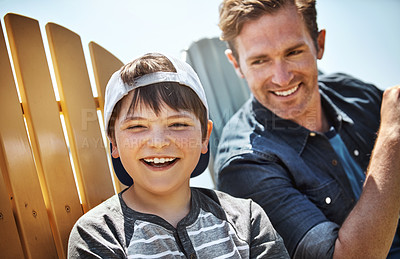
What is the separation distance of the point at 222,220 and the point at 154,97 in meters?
0.43

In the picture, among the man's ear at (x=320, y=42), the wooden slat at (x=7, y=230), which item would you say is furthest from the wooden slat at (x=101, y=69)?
the man's ear at (x=320, y=42)

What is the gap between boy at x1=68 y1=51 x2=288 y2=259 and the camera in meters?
1.21

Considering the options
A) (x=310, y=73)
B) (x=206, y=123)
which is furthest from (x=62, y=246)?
(x=310, y=73)

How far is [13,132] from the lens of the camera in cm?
139

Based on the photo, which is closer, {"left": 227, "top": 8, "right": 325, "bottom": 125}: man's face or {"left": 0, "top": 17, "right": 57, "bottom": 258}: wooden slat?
{"left": 0, "top": 17, "right": 57, "bottom": 258}: wooden slat

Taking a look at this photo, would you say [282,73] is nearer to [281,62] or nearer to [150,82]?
[281,62]

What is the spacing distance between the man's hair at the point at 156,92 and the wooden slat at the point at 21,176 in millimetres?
296

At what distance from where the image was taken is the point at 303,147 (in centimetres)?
179

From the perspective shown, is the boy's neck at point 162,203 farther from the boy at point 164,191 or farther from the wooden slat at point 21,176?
the wooden slat at point 21,176

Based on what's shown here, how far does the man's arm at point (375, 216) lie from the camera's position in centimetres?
139

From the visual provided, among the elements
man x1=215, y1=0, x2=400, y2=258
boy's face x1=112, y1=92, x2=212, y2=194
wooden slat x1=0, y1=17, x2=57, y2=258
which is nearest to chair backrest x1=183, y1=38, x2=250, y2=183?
man x1=215, y1=0, x2=400, y2=258

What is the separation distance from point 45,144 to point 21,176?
0.43 feet

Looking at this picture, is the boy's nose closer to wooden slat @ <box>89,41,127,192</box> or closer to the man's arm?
wooden slat @ <box>89,41,127,192</box>

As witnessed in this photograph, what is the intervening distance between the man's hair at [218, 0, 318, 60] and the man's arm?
683 millimetres
